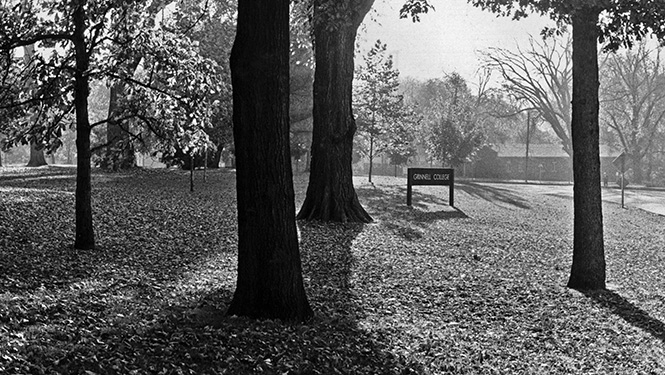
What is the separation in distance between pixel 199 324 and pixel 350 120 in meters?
9.63

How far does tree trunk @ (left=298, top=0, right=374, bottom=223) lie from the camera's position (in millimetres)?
14914

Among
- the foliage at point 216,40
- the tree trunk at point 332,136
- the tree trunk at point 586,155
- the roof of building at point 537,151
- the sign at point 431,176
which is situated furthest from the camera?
the roof of building at point 537,151

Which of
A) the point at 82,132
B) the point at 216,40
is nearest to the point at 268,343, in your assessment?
the point at 82,132

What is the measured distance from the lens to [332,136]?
15.0m

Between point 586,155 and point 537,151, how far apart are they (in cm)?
6786

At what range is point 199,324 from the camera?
20.3 feet

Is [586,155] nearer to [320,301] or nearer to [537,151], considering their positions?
[320,301]

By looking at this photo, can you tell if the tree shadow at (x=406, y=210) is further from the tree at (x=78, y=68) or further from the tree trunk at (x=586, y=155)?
the tree at (x=78, y=68)

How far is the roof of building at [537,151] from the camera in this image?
7356 cm

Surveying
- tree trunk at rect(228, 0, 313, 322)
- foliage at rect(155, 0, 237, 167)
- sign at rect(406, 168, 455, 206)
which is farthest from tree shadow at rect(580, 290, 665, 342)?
sign at rect(406, 168, 455, 206)

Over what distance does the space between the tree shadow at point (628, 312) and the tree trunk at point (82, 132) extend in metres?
8.03

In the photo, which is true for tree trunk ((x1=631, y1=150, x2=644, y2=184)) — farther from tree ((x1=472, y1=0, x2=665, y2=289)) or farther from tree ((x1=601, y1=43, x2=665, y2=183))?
tree ((x1=472, y1=0, x2=665, y2=289))

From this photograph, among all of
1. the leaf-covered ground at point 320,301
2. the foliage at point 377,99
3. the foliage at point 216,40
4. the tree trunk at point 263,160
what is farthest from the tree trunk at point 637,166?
the tree trunk at point 263,160

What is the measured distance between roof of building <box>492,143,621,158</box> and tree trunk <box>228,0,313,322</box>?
228 ft
